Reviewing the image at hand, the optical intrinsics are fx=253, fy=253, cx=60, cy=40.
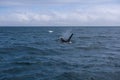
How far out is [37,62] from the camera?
85.7ft

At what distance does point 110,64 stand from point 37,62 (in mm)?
7397

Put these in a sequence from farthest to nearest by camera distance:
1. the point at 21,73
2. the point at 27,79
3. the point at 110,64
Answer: the point at 110,64 → the point at 21,73 → the point at 27,79

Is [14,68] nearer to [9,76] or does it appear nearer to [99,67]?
[9,76]

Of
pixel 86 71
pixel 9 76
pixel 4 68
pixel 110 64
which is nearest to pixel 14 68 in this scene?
pixel 4 68

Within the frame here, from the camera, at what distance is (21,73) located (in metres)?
21.1

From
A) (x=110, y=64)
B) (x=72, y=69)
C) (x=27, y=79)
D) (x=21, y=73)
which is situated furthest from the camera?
(x=110, y=64)

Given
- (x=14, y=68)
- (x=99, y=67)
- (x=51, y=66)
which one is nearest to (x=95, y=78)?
(x=99, y=67)

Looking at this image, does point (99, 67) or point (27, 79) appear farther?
point (99, 67)

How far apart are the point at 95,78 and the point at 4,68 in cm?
869

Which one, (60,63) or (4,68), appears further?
(60,63)

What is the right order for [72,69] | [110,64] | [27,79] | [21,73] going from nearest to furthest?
[27,79], [21,73], [72,69], [110,64]

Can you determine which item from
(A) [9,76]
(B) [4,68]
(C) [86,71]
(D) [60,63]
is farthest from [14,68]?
(C) [86,71]

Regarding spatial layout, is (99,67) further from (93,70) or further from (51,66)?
(51,66)

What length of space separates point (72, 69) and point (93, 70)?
1.91 metres
